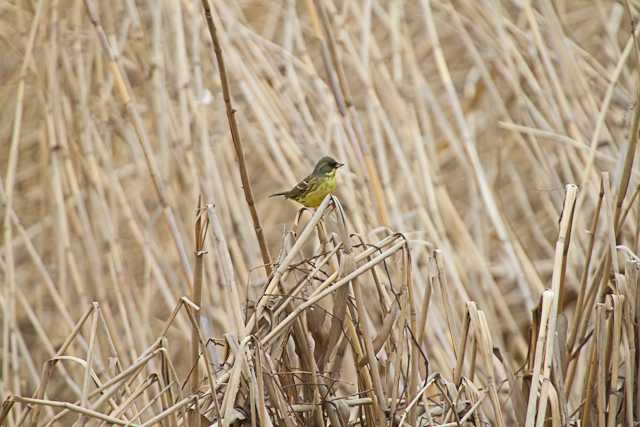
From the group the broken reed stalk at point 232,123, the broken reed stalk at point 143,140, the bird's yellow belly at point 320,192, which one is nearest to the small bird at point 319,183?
the bird's yellow belly at point 320,192

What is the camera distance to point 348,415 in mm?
1265

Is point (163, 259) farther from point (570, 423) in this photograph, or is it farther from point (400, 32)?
point (570, 423)

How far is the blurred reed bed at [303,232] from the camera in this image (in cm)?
127

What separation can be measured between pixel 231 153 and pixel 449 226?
72 cm

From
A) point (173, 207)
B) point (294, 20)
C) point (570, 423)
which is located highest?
point (294, 20)

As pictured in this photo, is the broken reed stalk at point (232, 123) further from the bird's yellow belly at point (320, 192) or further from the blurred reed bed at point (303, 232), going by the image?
the bird's yellow belly at point (320, 192)

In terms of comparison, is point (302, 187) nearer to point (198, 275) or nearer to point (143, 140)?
point (143, 140)

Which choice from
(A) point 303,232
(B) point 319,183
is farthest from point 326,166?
(A) point 303,232

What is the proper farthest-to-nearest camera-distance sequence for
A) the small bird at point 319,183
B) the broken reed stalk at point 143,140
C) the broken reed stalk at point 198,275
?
1. the small bird at point 319,183
2. the broken reed stalk at point 143,140
3. the broken reed stalk at point 198,275

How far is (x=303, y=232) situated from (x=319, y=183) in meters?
0.81

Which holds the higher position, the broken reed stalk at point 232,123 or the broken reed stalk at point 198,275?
the broken reed stalk at point 232,123

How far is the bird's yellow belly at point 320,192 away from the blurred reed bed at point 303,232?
0.33ft

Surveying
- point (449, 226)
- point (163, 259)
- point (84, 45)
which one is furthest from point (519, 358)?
point (84, 45)

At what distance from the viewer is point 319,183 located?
1.99 metres
